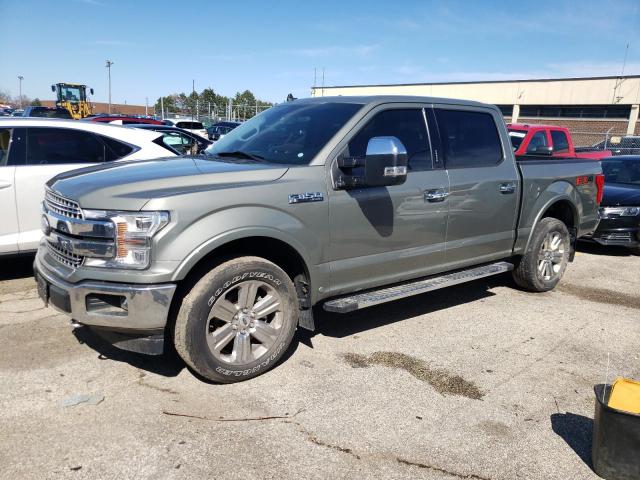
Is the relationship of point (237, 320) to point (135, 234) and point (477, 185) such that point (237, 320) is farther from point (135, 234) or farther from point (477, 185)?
point (477, 185)

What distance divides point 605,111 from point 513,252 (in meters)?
42.3

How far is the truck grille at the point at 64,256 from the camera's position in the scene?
3.45 meters

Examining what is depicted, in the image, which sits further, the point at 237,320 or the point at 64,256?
the point at 237,320

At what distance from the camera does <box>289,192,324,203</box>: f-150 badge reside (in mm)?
3820

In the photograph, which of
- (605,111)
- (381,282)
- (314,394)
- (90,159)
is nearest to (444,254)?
(381,282)

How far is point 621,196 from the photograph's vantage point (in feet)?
28.4

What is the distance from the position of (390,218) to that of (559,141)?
954 centimetres

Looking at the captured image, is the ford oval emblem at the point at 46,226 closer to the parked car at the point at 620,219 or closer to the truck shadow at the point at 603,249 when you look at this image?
the parked car at the point at 620,219

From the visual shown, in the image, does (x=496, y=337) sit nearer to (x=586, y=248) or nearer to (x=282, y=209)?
(x=282, y=209)

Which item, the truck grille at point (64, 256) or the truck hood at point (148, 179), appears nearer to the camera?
the truck hood at point (148, 179)

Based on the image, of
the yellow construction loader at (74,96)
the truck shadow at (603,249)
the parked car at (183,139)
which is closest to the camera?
the truck shadow at (603,249)

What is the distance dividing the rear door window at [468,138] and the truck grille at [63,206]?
9.97 feet

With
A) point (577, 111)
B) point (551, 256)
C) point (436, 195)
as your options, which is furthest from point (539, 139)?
point (577, 111)

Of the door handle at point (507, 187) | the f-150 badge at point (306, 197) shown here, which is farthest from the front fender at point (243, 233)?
the door handle at point (507, 187)
